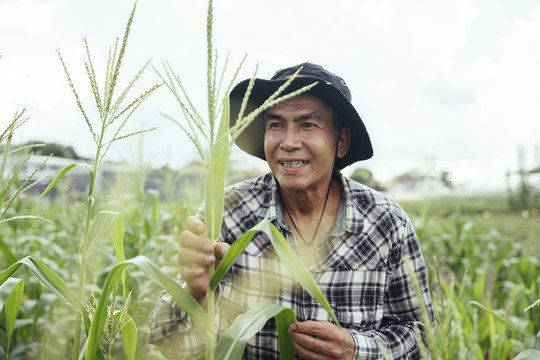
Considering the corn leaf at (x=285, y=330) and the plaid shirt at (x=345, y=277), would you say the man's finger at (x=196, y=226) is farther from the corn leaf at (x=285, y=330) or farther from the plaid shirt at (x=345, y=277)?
the plaid shirt at (x=345, y=277)

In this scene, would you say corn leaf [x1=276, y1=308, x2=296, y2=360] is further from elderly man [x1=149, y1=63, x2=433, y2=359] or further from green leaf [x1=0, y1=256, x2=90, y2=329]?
green leaf [x1=0, y1=256, x2=90, y2=329]

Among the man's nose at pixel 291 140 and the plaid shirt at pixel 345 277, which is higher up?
the man's nose at pixel 291 140

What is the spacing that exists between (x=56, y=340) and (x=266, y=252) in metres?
1.11

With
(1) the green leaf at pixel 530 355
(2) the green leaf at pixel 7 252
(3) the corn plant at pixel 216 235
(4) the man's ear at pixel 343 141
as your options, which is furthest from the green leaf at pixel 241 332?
(2) the green leaf at pixel 7 252

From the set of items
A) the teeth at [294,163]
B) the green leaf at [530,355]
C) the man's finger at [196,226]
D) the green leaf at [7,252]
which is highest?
the teeth at [294,163]

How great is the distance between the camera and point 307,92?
161cm

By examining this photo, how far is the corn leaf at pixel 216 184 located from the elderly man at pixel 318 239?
76cm

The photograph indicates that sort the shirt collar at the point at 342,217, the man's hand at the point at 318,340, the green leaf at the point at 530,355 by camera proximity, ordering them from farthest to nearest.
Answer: the shirt collar at the point at 342,217
the man's hand at the point at 318,340
the green leaf at the point at 530,355

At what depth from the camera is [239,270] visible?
1.67 m

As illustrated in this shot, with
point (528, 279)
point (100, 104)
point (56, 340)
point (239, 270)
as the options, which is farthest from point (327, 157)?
point (528, 279)

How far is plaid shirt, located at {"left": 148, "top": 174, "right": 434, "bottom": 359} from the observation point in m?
1.62

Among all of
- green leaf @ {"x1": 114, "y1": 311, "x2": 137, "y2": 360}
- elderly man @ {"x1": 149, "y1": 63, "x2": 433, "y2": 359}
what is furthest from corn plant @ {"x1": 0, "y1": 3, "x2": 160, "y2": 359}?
elderly man @ {"x1": 149, "y1": 63, "x2": 433, "y2": 359}

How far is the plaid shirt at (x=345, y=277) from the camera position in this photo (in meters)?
1.62

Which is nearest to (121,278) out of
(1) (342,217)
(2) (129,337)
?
(2) (129,337)
